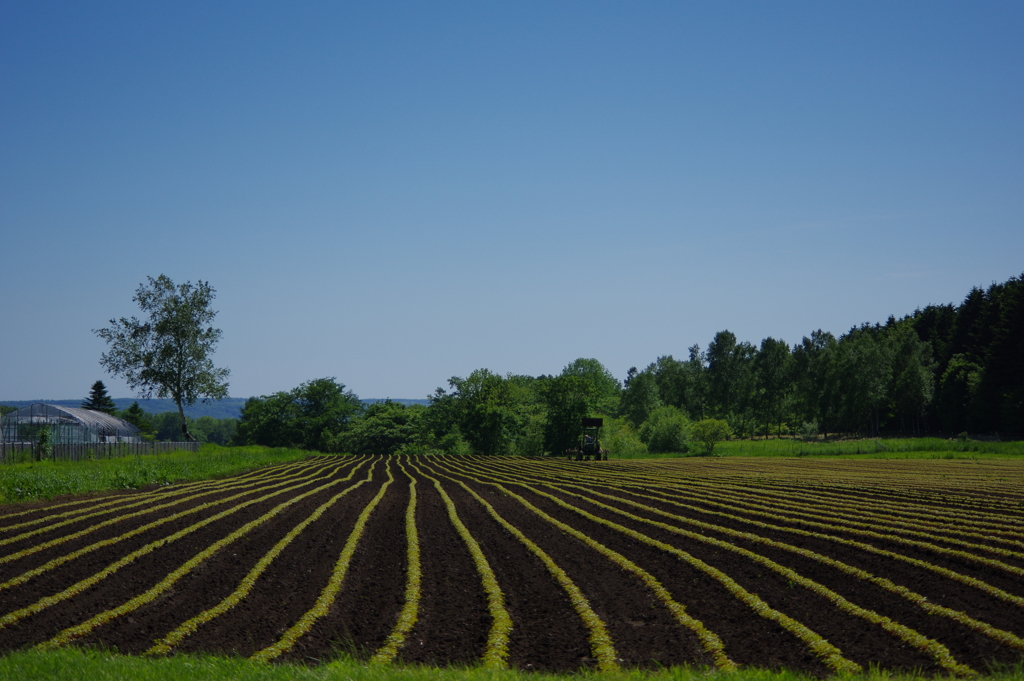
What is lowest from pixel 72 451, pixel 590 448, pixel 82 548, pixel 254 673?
pixel 590 448

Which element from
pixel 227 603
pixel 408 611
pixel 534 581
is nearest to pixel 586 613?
pixel 534 581

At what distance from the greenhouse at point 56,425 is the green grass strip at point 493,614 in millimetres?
45983

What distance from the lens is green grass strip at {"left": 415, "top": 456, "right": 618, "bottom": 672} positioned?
805 cm

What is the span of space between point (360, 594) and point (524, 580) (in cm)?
268

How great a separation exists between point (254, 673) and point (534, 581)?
20.1 ft

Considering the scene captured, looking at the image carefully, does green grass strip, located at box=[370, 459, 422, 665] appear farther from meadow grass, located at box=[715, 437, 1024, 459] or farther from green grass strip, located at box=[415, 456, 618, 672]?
meadow grass, located at box=[715, 437, 1024, 459]

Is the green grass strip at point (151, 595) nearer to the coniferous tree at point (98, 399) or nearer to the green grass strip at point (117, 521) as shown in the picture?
the green grass strip at point (117, 521)

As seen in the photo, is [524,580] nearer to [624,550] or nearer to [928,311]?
[624,550]

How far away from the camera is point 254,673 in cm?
619

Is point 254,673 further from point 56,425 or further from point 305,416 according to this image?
point 305,416

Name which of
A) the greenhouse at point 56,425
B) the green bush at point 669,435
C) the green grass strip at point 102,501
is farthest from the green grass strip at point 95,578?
the green bush at point 669,435

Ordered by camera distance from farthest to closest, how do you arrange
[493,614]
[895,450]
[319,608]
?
[895,450], [319,608], [493,614]

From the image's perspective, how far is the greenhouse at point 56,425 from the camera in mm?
48750

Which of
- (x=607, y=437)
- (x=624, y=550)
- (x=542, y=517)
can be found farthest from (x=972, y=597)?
(x=607, y=437)
